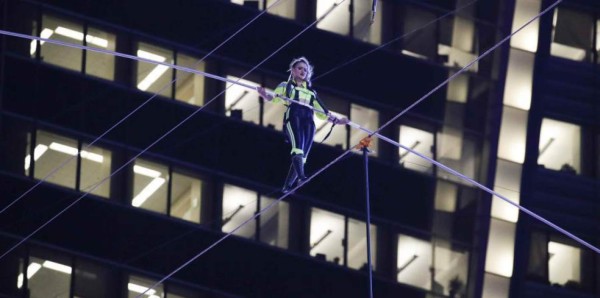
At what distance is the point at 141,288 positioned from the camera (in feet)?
182

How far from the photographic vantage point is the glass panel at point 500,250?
59438 mm

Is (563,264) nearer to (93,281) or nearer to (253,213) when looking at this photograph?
(253,213)

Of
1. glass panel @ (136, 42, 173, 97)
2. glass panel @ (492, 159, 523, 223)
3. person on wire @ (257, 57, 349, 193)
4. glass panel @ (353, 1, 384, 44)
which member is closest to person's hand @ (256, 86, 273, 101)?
person on wire @ (257, 57, 349, 193)

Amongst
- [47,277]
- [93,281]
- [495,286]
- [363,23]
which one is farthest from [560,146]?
[47,277]

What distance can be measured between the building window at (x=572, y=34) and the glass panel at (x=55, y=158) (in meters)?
13.1

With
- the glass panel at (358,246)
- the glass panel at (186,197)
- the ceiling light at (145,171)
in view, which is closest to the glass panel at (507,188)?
the glass panel at (358,246)

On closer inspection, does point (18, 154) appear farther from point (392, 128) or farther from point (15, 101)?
point (392, 128)

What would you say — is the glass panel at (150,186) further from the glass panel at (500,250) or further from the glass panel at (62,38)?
the glass panel at (500,250)

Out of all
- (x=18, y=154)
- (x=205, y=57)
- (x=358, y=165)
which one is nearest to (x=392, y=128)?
(x=358, y=165)

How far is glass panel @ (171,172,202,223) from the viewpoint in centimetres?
5647

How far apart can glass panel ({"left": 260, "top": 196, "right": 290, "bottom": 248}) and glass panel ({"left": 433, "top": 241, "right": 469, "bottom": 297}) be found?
162 inches

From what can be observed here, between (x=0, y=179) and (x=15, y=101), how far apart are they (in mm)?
1844

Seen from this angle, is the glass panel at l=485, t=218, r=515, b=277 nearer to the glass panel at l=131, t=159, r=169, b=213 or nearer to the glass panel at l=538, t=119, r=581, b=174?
the glass panel at l=538, t=119, r=581, b=174

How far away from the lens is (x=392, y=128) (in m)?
59.1
